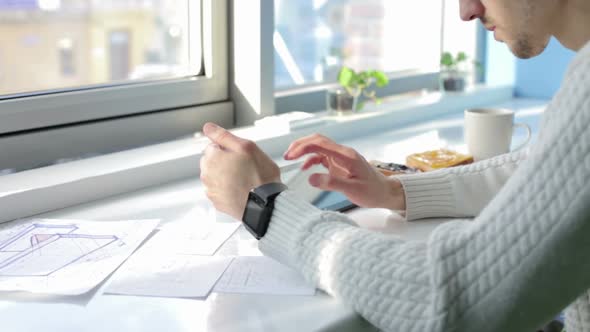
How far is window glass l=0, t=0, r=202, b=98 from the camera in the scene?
1.43 metres

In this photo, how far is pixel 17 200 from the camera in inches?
44.1

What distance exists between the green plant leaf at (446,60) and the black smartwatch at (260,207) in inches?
60.7

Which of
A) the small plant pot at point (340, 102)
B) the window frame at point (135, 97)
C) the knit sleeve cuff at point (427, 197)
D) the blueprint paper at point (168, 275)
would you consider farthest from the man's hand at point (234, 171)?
the small plant pot at point (340, 102)

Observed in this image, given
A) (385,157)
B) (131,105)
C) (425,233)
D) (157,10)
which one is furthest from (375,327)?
(157,10)

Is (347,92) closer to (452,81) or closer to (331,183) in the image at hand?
(452,81)

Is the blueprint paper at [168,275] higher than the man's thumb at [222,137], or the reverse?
the man's thumb at [222,137]

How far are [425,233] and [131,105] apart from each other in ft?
2.58

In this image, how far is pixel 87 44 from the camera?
1896mm

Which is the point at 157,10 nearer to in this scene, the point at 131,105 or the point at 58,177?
the point at 131,105

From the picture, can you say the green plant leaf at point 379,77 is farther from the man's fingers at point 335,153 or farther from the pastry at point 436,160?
the man's fingers at point 335,153

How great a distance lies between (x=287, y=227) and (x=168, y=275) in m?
0.16

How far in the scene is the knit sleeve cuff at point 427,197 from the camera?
114 cm

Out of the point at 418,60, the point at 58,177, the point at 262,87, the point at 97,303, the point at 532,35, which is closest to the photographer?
the point at 97,303

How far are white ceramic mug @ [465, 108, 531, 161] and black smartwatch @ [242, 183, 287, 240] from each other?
683 mm
